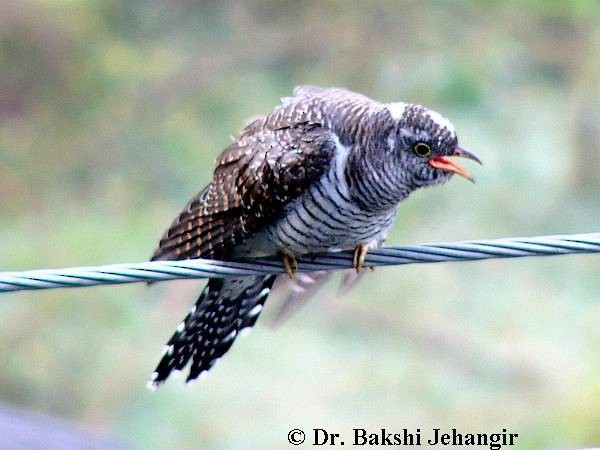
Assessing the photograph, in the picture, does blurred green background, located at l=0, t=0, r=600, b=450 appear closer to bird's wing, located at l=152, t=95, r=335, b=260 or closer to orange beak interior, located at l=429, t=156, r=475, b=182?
bird's wing, located at l=152, t=95, r=335, b=260

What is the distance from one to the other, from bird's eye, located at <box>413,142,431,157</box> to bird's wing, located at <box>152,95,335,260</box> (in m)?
0.25

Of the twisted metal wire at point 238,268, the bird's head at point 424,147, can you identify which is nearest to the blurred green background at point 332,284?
the bird's head at point 424,147

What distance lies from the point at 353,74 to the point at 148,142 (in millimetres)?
1461

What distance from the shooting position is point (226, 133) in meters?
6.40

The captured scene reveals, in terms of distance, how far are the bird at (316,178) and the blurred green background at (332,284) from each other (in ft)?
7.48

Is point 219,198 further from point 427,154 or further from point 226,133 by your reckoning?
point 226,133

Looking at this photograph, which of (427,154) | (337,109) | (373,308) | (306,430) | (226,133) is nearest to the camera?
(427,154)

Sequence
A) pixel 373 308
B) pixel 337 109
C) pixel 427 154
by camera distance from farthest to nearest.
→ pixel 373 308
pixel 337 109
pixel 427 154

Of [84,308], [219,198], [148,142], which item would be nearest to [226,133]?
[148,142]

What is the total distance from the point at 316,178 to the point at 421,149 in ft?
1.02

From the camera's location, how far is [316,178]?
9.15 ft

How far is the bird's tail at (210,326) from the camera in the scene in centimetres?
329

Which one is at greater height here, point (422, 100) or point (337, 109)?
point (422, 100)

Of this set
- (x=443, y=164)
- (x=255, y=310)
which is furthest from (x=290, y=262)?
(x=443, y=164)
